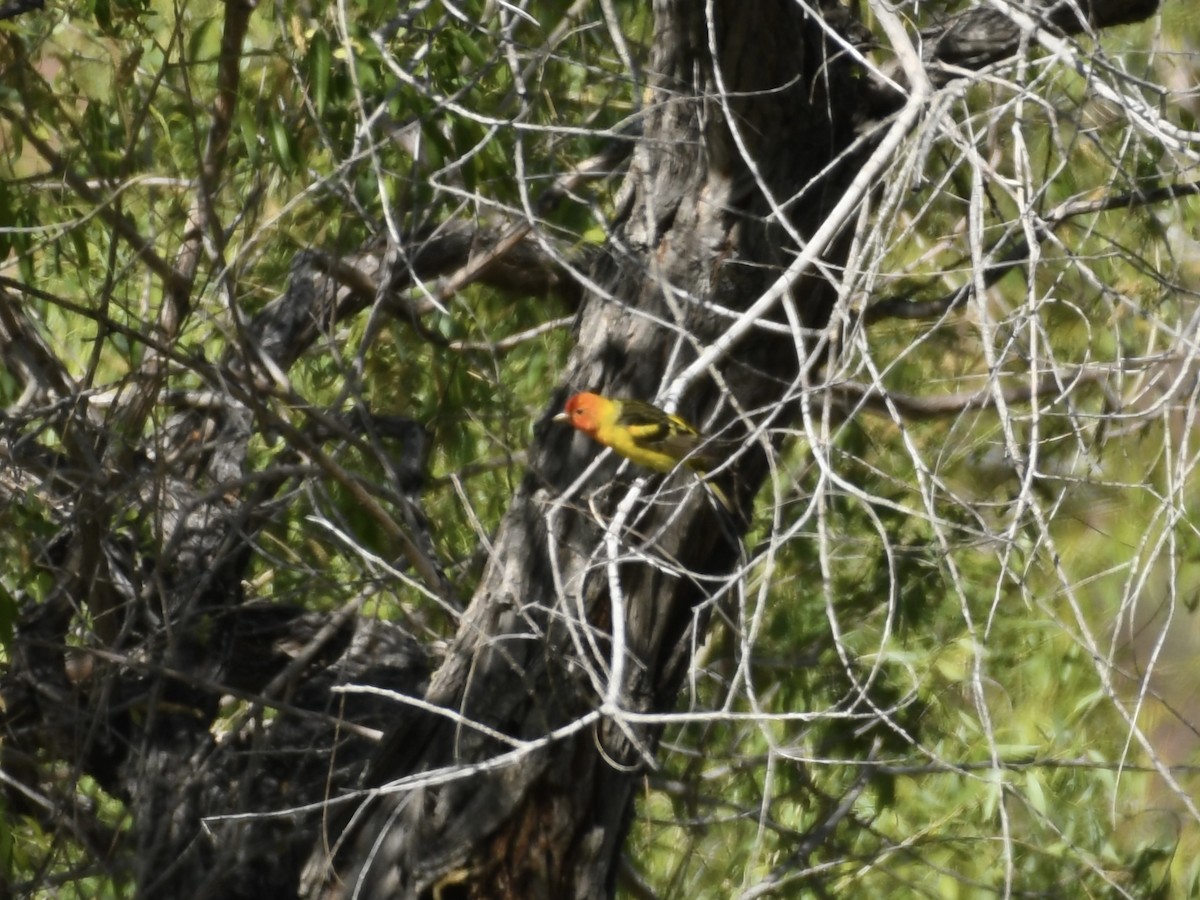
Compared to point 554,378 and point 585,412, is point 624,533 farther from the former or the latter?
point 554,378

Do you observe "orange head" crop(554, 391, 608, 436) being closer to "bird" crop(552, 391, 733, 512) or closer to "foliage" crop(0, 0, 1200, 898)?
"bird" crop(552, 391, 733, 512)

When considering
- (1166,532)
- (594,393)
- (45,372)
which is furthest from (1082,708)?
(45,372)

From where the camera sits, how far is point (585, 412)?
3.83 meters

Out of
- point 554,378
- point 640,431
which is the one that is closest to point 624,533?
point 640,431

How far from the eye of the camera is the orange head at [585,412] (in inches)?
150

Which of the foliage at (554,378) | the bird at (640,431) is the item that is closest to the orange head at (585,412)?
the bird at (640,431)

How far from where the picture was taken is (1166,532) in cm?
234

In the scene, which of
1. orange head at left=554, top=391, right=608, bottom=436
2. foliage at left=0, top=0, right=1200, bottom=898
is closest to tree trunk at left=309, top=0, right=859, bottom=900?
orange head at left=554, top=391, right=608, bottom=436

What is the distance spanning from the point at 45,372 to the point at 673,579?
6.21 feet

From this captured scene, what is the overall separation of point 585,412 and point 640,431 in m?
0.26

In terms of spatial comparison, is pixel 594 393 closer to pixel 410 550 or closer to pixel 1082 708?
pixel 410 550

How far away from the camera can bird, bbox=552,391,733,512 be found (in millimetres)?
3568

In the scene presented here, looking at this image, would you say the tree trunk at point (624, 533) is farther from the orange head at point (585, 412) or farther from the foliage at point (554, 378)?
the foliage at point (554, 378)

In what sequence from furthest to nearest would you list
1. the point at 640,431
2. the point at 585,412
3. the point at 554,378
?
the point at 554,378 → the point at 585,412 → the point at 640,431
